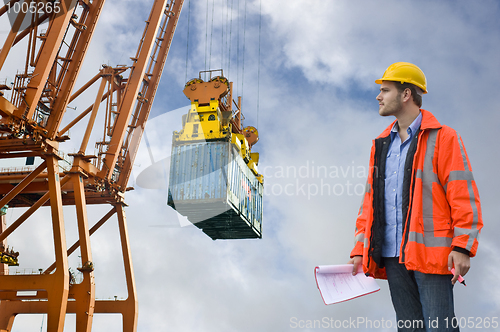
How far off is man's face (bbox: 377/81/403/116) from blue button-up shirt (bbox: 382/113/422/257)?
17 centimetres

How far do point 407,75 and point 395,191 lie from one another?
86 centimetres

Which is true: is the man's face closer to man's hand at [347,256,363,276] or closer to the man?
the man

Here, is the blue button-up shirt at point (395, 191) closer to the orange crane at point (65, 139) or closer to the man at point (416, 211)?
the man at point (416, 211)

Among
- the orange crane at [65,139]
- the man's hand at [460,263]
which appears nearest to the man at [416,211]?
the man's hand at [460,263]

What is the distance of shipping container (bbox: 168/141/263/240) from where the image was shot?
23125 millimetres

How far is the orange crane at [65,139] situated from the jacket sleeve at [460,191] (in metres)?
18.3

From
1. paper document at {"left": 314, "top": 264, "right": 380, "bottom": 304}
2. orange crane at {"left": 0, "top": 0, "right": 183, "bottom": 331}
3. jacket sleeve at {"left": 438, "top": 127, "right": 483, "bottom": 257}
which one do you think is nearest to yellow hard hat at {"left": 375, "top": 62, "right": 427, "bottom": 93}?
jacket sleeve at {"left": 438, "top": 127, "right": 483, "bottom": 257}

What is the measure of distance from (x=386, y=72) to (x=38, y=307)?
102ft

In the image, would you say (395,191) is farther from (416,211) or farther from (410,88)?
(410,88)

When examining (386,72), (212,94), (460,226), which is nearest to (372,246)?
(460,226)

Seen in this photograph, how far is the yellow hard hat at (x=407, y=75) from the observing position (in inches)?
142

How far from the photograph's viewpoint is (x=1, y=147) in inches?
885

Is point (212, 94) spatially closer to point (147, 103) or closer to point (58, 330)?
point (147, 103)

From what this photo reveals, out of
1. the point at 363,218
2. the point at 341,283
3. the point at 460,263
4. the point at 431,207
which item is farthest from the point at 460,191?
the point at 341,283
